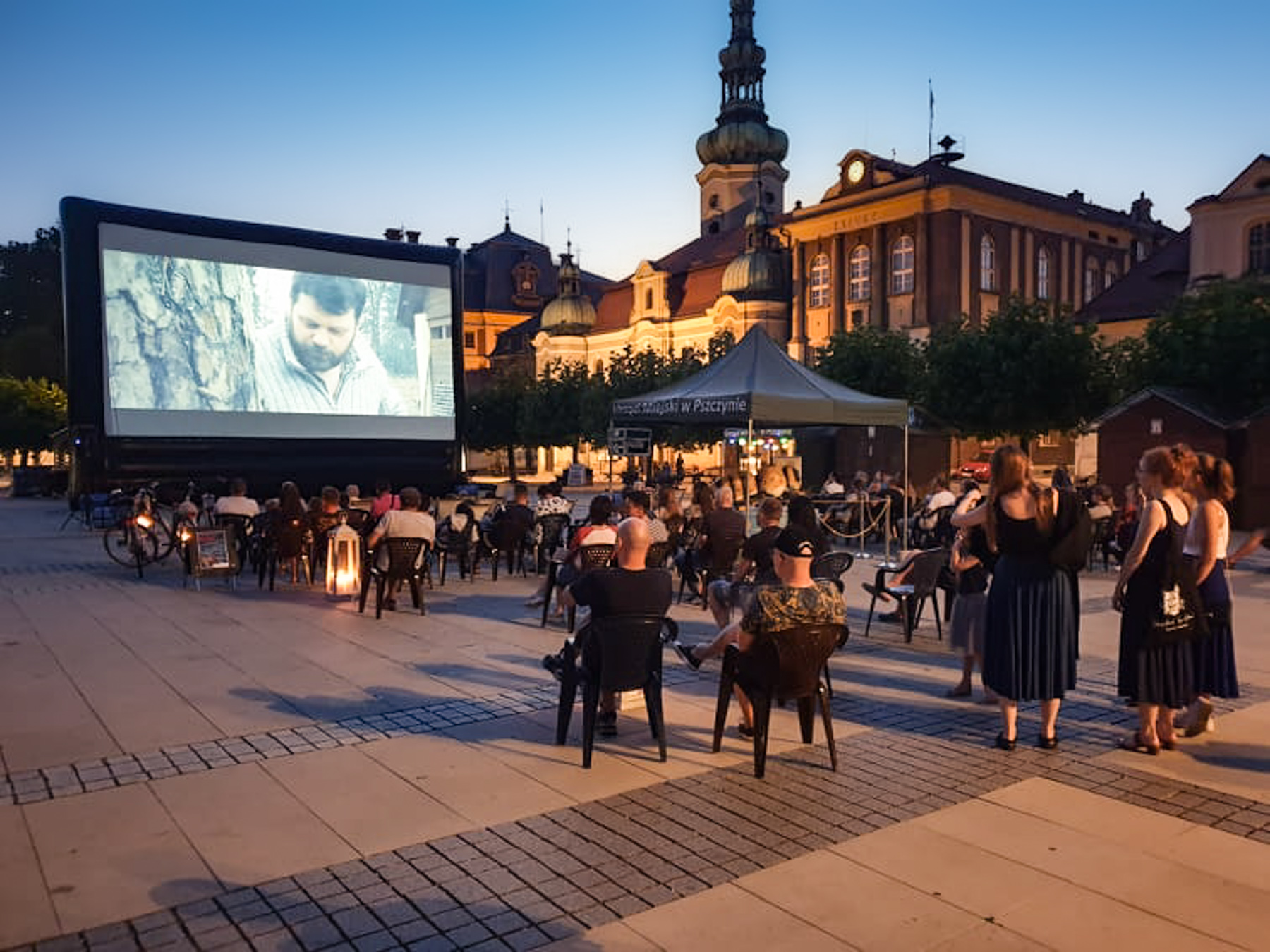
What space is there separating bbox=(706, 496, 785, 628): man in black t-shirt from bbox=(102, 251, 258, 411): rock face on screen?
14201mm

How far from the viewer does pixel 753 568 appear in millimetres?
7680

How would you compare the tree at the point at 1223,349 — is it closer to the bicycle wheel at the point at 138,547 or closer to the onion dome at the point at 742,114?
the bicycle wheel at the point at 138,547

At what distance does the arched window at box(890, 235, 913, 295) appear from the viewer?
4859 cm

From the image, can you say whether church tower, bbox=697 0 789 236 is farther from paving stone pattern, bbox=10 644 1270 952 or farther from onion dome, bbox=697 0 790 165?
paving stone pattern, bbox=10 644 1270 952

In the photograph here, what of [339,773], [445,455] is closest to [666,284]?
[445,455]

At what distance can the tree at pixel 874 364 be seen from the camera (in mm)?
34656

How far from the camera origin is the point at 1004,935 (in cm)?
355

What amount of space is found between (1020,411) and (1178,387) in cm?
708

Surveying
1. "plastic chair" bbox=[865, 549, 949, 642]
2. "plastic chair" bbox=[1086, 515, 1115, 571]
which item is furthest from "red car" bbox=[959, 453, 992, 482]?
"plastic chair" bbox=[865, 549, 949, 642]

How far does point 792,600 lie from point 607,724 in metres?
1.51

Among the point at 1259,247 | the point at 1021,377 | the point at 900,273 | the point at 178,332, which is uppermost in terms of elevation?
the point at 900,273

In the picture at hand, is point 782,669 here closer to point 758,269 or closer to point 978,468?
point 978,468

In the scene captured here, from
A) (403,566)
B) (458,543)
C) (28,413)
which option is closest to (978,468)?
(458,543)

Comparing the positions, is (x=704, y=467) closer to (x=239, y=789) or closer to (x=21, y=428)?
(x=21, y=428)
